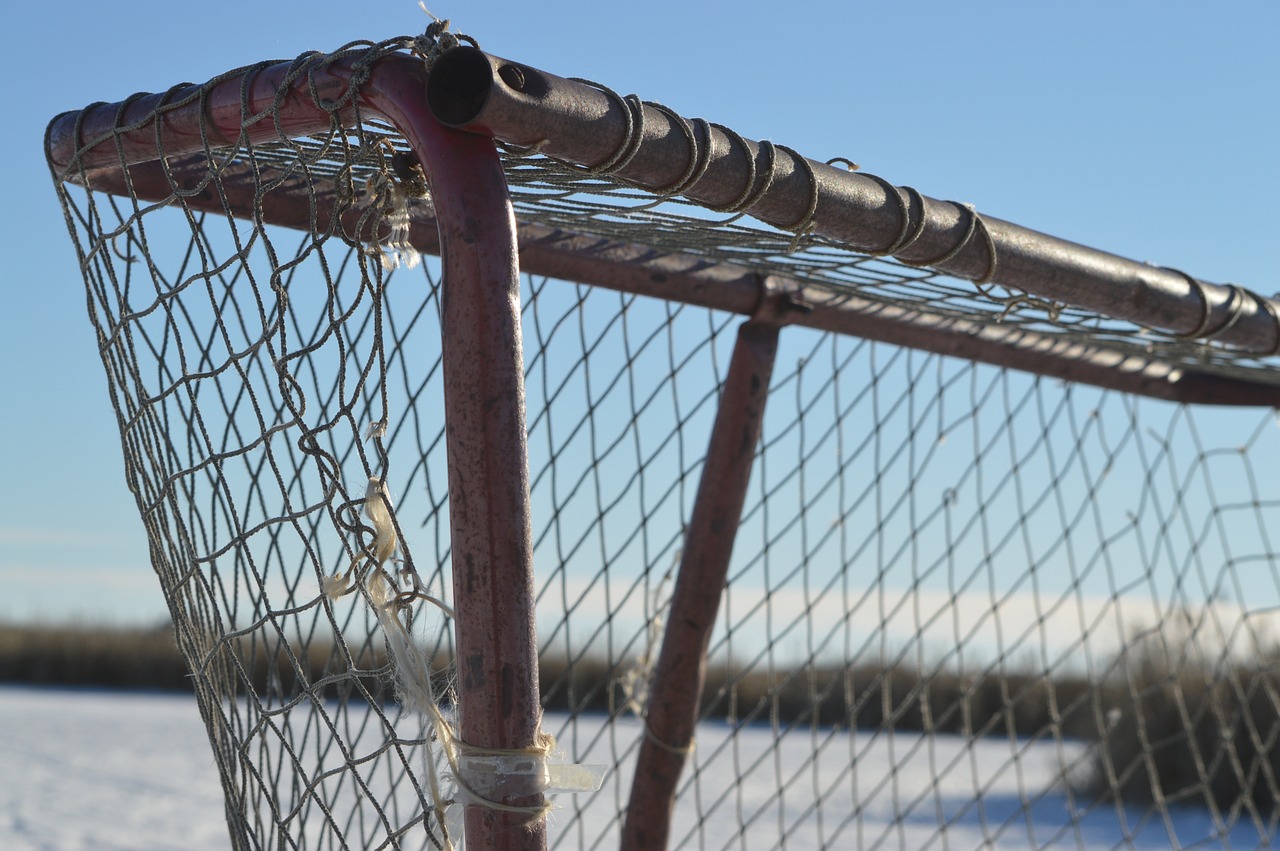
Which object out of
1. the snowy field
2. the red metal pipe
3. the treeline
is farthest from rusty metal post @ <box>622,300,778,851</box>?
the snowy field

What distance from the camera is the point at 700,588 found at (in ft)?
7.30

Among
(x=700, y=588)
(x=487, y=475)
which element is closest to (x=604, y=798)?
(x=700, y=588)

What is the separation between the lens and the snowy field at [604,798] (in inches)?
185

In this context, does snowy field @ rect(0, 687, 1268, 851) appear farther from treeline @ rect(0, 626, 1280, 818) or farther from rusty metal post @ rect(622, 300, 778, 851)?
rusty metal post @ rect(622, 300, 778, 851)

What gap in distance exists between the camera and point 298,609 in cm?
124

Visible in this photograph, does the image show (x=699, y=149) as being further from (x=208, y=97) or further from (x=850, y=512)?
(x=850, y=512)

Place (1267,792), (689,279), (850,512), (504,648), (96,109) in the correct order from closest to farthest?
(504,648), (96,109), (689,279), (850,512), (1267,792)

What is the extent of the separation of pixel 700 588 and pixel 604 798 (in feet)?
10.9

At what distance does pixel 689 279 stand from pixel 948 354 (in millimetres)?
606

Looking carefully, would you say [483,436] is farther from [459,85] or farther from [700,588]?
[700,588]

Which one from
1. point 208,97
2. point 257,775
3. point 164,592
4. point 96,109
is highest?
point 96,109

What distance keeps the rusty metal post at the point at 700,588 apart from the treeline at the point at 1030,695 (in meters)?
0.59

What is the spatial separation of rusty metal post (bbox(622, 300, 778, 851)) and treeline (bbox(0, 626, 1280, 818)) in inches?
23.4

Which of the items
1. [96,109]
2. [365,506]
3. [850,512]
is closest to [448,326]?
[365,506]
